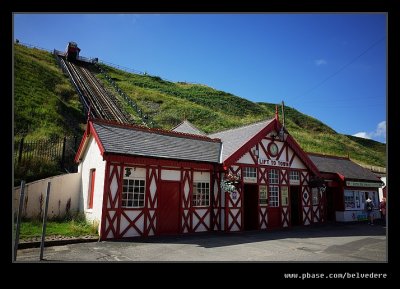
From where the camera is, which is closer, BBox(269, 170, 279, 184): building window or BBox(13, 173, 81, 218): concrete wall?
BBox(13, 173, 81, 218): concrete wall

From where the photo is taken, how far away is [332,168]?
2175cm

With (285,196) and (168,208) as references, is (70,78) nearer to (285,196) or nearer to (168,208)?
(168,208)

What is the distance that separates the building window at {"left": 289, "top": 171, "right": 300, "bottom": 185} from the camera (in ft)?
57.1

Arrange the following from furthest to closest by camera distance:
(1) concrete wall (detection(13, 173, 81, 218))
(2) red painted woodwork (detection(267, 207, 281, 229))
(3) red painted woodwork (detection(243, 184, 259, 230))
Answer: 1. (2) red painted woodwork (detection(267, 207, 281, 229))
2. (3) red painted woodwork (detection(243, 184, 259, 230))
3. (1) concrete wall (detection(13, 173, 81, 218))

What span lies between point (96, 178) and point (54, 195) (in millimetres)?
2647

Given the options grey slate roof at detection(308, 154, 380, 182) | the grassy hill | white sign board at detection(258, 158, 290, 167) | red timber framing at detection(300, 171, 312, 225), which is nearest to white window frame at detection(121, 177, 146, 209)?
white sign board at detection(258, 158, 290, 167)

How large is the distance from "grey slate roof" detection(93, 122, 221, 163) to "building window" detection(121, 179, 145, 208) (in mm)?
1211

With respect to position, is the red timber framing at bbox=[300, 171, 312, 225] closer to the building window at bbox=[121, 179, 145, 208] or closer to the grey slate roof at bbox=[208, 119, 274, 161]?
the grey slate roof at bbox=[208, 119, 274, 161]

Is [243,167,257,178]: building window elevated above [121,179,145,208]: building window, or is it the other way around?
[243,167,257,178]: building window

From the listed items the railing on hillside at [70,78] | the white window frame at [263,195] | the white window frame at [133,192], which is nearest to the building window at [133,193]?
the white window frame at [133,192]

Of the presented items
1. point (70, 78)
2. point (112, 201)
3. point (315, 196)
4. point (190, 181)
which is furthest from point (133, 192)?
point (70, 78)

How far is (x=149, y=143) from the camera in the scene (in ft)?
44.1

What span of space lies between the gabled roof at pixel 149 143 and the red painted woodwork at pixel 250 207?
8.87ft
